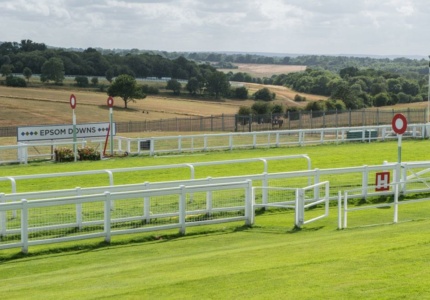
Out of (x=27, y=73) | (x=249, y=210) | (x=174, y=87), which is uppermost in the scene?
(x=27, y=73)

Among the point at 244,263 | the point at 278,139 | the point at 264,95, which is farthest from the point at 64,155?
the point at 264,95

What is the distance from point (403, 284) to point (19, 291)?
480 cm

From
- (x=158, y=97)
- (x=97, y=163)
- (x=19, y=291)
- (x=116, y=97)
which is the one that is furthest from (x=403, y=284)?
(x=158, y=97)

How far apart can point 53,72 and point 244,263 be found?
10935 centimetres

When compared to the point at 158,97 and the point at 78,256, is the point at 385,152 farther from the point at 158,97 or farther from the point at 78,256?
the point at 158,97

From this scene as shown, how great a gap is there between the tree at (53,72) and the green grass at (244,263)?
10317cm

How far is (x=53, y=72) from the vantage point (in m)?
117

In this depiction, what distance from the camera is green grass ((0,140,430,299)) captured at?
9289 millimetres

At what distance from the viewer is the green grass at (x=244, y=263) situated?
30.5ft

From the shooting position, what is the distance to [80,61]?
134750 millimetres

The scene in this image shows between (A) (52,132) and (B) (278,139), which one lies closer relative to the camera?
(A) (52,132)

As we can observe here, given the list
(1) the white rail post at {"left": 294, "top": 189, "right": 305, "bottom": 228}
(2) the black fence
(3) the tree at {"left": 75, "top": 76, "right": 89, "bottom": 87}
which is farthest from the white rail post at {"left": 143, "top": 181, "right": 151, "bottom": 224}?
(3) the tree at {"left": 75, "top": 76, "right": 89, "bottom": 87}

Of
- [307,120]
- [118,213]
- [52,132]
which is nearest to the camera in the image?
[118,213]

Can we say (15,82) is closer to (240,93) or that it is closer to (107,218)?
(240,93)
